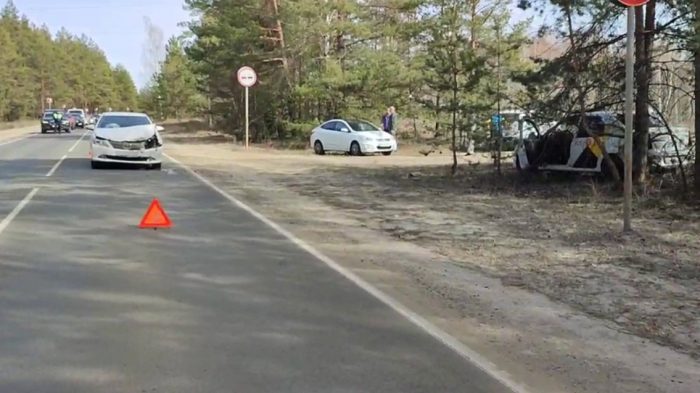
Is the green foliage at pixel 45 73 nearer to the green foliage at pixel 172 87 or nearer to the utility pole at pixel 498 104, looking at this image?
the green foliage at pixel 172 87

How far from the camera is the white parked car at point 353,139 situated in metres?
31.2

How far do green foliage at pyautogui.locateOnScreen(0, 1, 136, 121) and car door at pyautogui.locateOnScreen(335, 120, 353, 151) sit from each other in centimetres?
6693

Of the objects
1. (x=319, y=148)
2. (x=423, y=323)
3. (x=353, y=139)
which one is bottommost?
(x=423, y=323)

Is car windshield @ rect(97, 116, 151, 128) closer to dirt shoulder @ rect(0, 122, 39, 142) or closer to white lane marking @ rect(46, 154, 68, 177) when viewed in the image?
white lane marking @ rect(46, 154, 68, 177)

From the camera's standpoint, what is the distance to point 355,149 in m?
31.5

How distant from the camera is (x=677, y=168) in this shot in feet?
48.8

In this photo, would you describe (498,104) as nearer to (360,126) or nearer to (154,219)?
(154,219)

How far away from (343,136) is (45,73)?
9398 cm

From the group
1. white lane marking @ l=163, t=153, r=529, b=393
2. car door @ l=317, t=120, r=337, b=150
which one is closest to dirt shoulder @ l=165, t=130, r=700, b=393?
white lane marking @ l=163, t=153, r=529, b=393

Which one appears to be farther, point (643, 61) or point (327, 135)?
point (327, 135)

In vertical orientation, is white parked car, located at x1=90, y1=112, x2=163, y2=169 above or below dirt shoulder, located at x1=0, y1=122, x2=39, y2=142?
below

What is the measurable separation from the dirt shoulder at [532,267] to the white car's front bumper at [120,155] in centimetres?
458

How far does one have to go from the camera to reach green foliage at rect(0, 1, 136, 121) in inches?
3787

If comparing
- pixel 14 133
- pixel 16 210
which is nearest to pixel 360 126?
pixel 16 210
